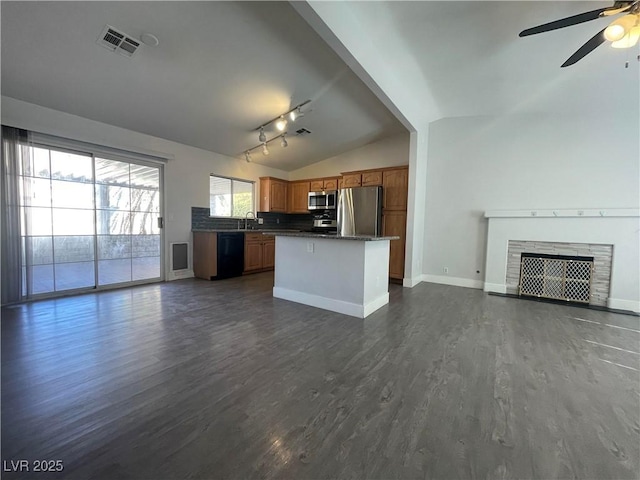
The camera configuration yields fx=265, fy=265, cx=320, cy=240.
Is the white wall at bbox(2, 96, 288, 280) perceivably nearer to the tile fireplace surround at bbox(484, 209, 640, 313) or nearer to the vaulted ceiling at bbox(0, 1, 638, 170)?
the vaulted ceiling at bbox(0, 1, 638, 170)

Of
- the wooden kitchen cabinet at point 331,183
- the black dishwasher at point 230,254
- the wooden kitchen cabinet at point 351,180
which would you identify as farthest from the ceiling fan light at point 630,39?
the black dishwasher at point 230,254

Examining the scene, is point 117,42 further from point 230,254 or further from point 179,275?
point 179,275

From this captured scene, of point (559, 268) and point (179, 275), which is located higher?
point (559, 268)

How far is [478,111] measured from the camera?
4613mm

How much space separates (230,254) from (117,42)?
11.8 feet

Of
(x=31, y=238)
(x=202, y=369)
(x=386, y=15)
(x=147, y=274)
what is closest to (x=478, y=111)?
(x=386, y=15)

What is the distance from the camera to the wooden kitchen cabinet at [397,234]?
5195 millimetres

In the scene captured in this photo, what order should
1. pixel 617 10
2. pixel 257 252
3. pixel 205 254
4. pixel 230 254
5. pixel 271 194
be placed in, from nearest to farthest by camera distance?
pixel 617 10
pixel 205 254
pixel 230 254
pixel 257 252
pixel 271 194

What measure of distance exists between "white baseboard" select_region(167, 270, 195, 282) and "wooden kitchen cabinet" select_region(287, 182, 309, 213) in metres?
2.93

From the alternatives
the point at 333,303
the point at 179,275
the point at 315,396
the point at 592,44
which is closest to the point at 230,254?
the point at 179,275

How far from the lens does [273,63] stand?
3.24 meters

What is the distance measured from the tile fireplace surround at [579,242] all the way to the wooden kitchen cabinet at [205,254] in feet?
16.4

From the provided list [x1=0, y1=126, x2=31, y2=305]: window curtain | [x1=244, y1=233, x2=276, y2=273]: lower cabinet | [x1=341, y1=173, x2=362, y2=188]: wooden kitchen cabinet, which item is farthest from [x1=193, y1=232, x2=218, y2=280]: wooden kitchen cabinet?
[x1=341, y1=173, x2=362, y2=188]: wooden kitchen cabinet

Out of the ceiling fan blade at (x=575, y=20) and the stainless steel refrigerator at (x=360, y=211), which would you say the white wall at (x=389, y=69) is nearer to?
the stainless steel refrigerator at (x=360, y=211)
